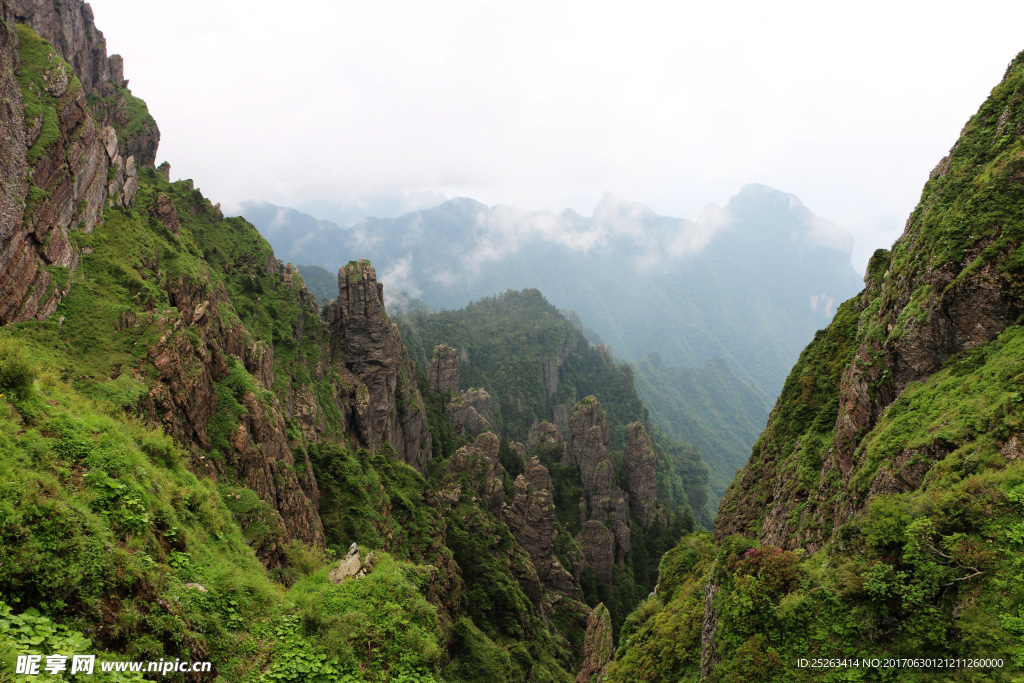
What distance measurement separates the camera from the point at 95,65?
44.4 meters

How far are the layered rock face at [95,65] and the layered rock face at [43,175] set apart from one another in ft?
49.5

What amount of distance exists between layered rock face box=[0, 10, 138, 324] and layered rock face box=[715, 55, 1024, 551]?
29.4 meters

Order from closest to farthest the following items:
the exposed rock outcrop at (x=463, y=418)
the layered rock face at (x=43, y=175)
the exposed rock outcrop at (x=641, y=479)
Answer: the layered rock face at (x=43, y=175) → the exposed rock outcrop at (x=641, y=479) → the exposed rock outcrop at (x=463, y=418)

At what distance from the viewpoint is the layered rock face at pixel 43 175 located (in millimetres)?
17891

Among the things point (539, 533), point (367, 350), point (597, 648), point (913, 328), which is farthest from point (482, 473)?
point (913, 328)

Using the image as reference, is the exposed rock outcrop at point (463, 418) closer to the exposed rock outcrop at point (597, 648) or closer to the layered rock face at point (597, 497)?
the layered rock face at point (597, 497)

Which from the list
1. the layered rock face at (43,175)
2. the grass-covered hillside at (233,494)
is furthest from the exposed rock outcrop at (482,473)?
the layered rock face at (43,175)

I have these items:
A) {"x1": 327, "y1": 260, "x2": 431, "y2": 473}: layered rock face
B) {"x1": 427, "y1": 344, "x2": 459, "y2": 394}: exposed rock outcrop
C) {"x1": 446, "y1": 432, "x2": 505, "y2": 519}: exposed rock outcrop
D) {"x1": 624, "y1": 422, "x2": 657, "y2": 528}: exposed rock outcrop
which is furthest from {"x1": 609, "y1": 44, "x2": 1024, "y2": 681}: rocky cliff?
{"x1": 427, "y1": 344, "x2": 459, "y2": 394}: exposed rock outcrop

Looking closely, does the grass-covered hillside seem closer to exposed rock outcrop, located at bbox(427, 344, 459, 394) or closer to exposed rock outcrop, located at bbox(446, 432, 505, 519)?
exposed rock outcrop, located at bbox(446, 432, 505, 519)

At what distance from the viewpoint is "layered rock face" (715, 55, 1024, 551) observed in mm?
13250

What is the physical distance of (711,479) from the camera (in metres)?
163

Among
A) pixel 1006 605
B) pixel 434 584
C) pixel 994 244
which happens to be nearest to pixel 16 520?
pixel 1006 605

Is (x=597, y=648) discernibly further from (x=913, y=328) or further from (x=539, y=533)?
(x=913, y=328)

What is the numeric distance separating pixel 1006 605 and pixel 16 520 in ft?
50.6
